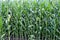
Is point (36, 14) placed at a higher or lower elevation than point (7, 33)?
higher

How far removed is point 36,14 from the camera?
4.11m

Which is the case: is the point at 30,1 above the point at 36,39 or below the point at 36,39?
→ above

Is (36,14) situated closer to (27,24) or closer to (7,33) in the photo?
(27,24)

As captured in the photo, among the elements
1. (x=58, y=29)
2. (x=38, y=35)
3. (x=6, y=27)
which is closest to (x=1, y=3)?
(x=6, y=27)

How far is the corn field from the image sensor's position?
4.07m

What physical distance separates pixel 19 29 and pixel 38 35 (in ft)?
1.41

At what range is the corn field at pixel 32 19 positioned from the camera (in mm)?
4074

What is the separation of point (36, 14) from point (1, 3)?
2.58ft

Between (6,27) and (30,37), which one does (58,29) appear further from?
(6,27)

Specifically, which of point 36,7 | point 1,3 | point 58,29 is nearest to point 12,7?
point 1,3

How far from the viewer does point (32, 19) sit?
13.5ft

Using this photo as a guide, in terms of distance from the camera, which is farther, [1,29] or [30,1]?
[30,1]

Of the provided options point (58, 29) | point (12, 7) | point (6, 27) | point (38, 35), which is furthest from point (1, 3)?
point (58, 29)

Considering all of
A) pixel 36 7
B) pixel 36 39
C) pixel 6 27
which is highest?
pixel 36 7
